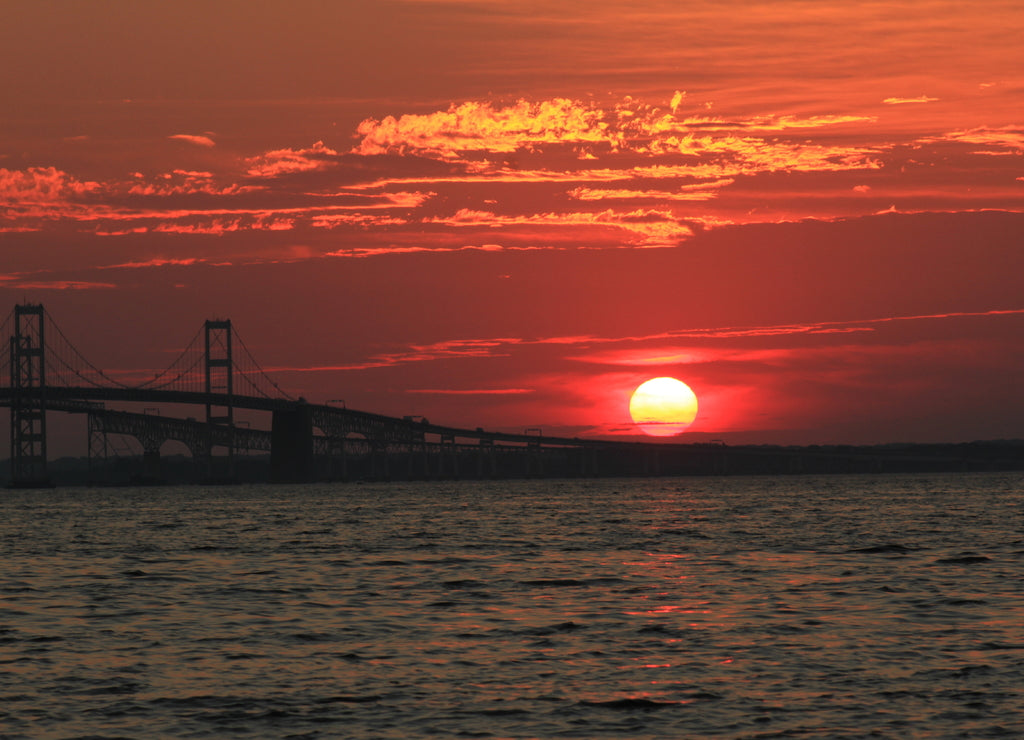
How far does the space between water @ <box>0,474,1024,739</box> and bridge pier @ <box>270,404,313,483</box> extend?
409ft

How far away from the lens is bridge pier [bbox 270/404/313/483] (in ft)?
553

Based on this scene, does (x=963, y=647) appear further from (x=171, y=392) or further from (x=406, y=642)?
(x=171, y=392)

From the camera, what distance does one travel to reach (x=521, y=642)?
21.2 metres

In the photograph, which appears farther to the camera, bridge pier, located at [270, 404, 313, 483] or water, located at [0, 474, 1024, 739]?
bridge pier, located at [270, 404, 313, 483]

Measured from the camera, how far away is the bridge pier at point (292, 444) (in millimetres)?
168625

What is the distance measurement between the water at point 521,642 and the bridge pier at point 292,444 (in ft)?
409

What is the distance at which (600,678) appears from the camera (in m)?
17.9

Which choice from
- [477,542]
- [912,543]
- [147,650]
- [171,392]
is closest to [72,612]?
[147,650]

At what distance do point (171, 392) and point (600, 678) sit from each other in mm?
145920

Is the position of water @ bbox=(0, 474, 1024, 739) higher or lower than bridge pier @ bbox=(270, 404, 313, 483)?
lower

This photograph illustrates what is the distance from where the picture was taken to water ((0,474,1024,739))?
15.5m

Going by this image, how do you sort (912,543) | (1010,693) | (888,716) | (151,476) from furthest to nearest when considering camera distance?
(151,476) < (912,543) < (1010,693) < (888,716)

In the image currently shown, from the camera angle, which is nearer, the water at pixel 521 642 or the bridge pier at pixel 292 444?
the water at pixel 521 642

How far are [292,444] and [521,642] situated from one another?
150469 mm
